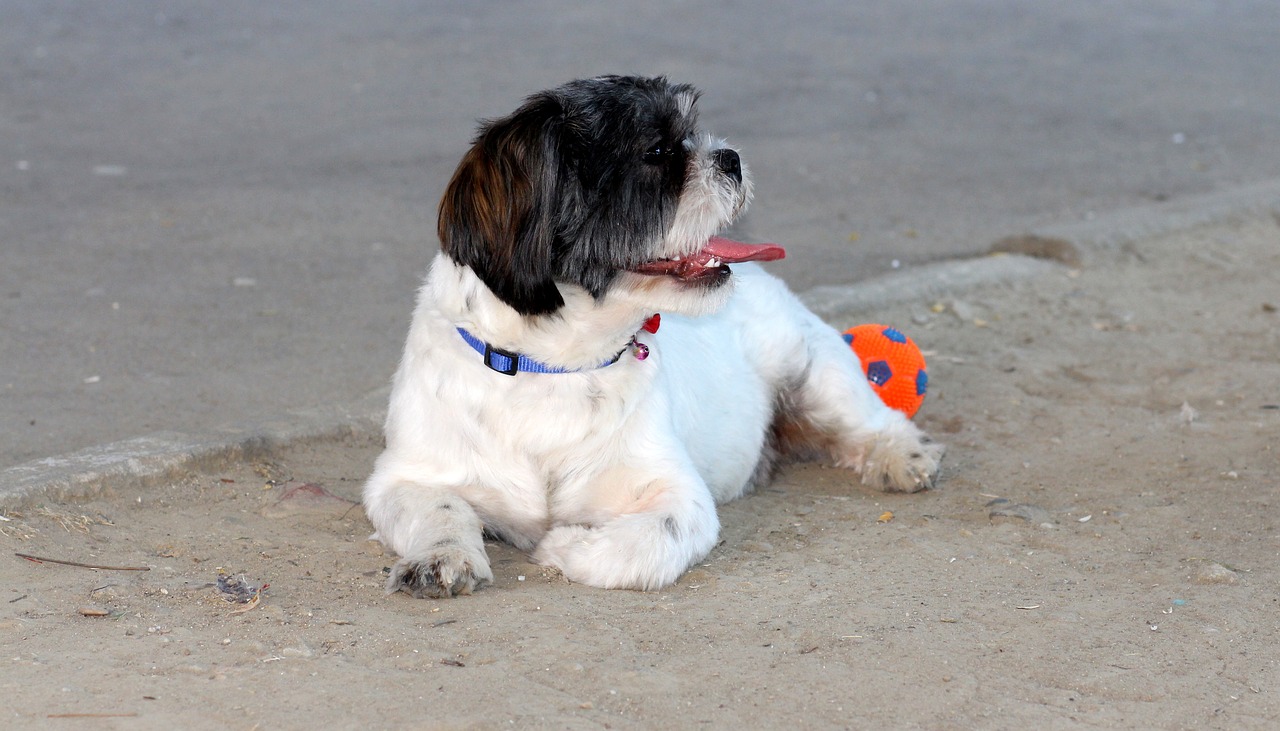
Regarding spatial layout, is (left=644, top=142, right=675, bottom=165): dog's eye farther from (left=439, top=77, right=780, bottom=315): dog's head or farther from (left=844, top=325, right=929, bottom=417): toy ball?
(left=844, top=325, right=929, bottom=417): toy ball

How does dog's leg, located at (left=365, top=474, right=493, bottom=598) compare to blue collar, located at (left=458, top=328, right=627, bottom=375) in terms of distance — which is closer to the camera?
dog's leg, located at (left=365, top=474, right=493, bottom=598)

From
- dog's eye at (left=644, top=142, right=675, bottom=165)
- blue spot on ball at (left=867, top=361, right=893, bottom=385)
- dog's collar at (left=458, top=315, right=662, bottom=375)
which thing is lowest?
blue spot on ball at (left=867, top=361, right=893, bottom=385)

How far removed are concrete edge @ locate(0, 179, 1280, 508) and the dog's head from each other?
1.47 m

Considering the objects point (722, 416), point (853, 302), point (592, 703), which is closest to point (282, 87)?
point (853, 302)

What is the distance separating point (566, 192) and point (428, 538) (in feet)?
3.46

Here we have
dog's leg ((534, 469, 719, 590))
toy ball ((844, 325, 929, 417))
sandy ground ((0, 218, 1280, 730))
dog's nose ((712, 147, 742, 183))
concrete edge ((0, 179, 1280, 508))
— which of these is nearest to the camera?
sandy ground ((0, 218, 1280, 730))

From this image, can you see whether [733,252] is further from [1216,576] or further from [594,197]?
[1216,576]

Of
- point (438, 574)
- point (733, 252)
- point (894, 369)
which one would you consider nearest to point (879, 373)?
point (894, 369)

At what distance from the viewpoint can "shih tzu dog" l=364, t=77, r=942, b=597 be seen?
13.3 feet

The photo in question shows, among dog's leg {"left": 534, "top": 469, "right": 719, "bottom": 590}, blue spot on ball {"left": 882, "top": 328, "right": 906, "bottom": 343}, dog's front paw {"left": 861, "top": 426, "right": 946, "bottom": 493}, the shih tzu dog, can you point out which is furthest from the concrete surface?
dog's front paw {"left": 861, "top": 426, "right": 946, "bottom": 493}

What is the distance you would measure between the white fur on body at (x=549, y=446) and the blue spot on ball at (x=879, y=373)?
4.23 ft

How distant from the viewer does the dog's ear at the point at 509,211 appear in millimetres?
4027

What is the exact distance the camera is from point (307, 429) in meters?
5.42

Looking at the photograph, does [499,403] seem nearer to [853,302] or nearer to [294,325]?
[294,325]
